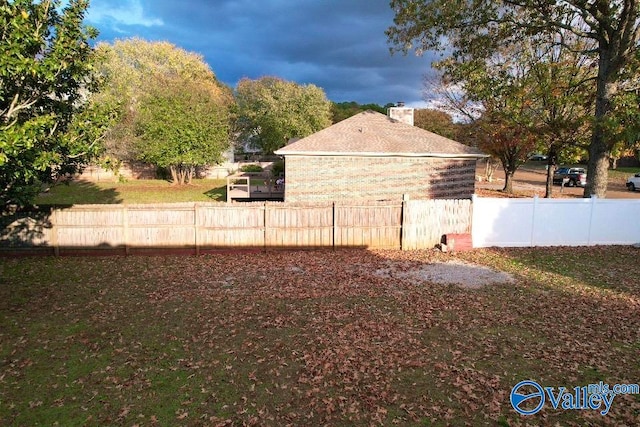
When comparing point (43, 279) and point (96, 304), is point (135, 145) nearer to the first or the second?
point (43, 279)

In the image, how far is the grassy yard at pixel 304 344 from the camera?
4.96 meters

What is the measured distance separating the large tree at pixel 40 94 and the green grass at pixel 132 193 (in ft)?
44.8

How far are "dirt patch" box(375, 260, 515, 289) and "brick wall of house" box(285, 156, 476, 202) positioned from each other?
7490mm

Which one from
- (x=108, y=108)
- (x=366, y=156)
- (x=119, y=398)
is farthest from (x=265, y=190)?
(x=119, y=398)

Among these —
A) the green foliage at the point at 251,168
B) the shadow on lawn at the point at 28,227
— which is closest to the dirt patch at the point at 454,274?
the shadow on lawn at the point at 28,227

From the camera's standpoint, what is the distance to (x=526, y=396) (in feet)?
17.0

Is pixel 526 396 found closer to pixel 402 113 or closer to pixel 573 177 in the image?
pixel 402 113

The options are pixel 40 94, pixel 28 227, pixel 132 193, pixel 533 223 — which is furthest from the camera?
pixel 132 193

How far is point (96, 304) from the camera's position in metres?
8.60

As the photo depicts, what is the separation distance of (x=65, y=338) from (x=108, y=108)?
644 centimetres

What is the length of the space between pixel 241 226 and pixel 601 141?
14321 mm

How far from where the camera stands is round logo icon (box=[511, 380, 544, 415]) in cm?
494

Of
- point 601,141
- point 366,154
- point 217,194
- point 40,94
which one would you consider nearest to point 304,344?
point 40,94

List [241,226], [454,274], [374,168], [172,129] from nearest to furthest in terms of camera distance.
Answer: [454,274]
[241,226]
[374,168]
[172,129]
